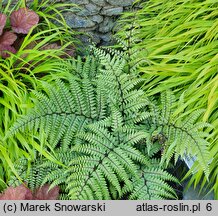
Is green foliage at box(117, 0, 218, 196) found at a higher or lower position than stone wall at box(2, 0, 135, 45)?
lower

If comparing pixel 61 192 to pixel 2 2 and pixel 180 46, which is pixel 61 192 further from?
pixel 2 2

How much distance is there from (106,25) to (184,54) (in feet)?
2.79

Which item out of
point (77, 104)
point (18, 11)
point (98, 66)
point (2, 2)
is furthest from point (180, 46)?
point (2, 2)

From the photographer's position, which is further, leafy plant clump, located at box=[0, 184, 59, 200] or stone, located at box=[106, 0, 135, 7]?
stone, located at box=[106, 0, 135, 7]

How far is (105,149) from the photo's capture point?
2.97m

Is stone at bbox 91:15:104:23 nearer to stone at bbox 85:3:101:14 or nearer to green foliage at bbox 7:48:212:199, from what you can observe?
stone at bbox 85:3:101:14

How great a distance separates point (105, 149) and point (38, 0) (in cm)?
144

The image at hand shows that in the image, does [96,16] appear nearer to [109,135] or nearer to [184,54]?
[184,54]

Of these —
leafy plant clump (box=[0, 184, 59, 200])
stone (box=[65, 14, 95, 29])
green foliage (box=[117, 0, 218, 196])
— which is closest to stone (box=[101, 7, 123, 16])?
stone (box=[65, 14, 95, 29])

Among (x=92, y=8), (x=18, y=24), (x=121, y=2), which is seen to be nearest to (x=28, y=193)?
(x=18, y=24)

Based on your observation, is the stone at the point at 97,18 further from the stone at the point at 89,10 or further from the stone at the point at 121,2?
the stone at the point at 121,2

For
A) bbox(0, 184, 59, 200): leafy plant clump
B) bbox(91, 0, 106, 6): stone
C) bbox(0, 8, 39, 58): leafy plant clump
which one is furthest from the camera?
bbox(91, 0, 106, 6): stone

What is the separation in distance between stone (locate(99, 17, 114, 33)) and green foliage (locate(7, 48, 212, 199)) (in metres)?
0.68

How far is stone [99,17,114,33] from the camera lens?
3816mm
